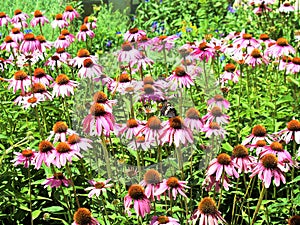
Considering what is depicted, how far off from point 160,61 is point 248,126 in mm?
1091

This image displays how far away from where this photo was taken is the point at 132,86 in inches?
90.7

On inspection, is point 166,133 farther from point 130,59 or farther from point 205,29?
point 205,29

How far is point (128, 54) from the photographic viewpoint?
8.55ft

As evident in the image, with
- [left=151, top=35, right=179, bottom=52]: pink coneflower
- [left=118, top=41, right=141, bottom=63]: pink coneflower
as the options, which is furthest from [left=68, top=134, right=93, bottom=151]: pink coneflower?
[left=151, top=35, right=179, bottom=52]: pink coneflower

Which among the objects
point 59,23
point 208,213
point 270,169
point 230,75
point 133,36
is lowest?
point 208,213

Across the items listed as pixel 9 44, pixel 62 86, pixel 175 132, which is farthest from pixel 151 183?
pixel 9 44

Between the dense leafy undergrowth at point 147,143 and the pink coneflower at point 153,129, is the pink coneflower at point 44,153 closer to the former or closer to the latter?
the dense leafy undergrowth at point 147,143

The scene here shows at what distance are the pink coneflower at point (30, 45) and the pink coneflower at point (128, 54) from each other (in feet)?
1.75

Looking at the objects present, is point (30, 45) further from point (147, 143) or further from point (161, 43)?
point (147, 143)

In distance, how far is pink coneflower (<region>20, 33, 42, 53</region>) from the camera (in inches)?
111

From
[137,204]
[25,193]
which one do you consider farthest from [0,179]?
[137,204]

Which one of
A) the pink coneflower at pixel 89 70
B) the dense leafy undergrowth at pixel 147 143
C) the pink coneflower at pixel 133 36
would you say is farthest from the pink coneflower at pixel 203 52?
the pink coneflower at pixel 89 70

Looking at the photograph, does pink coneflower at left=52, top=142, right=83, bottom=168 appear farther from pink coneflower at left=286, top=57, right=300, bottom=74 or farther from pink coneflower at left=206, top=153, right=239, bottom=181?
pink coneflower at left=286, top=57, right=300, bottom=74

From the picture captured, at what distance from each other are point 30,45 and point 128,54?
1.98ft
